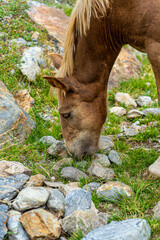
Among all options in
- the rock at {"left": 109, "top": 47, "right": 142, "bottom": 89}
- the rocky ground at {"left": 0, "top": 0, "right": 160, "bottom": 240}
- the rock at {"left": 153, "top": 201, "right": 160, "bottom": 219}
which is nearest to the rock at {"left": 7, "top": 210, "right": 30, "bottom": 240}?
the rocky ground at {"left": 0, "top": 0, "right": 160, "bottom": 240}

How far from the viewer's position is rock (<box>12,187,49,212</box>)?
8.14ft

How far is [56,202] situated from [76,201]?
7.1 inches

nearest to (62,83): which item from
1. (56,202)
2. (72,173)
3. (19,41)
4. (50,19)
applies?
(72,173)

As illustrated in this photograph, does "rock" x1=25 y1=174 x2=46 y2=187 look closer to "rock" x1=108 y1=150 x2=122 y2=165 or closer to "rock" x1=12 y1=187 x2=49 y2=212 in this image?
"rock" x1=12 y1=187 x2=49 y2=212

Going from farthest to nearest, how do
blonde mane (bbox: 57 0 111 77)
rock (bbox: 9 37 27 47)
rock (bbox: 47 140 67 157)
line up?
rock (bbox: 9 37 27 47), rock (bbox: 47 140 67 157), blonde mane (bbox: 57 0 111 77)

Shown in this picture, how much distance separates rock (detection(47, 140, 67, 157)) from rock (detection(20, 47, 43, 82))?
172 centimetres

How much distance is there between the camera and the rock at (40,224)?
2234 mm

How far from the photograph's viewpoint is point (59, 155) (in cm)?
383

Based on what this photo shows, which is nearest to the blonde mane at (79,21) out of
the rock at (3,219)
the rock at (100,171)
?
the rock at (100,171)

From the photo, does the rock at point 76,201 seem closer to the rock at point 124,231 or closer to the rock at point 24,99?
the rock at point 124,231

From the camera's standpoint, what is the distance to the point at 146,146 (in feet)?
13.4

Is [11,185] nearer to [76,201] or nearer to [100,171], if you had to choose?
[76,201]

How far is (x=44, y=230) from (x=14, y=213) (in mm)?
352

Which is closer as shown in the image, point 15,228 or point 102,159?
point 15,228
